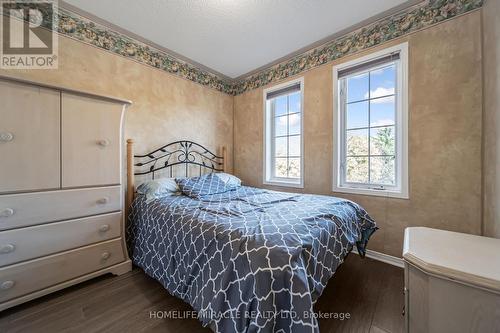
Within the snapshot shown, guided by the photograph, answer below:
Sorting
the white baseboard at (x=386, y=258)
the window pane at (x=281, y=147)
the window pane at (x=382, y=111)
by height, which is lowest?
the white baseboard at (x=386, y=258)

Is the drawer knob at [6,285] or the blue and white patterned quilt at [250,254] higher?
the blue and white patterned quilt at [250,254]

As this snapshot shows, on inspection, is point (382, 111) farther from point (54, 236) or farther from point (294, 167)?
point (54, 236)

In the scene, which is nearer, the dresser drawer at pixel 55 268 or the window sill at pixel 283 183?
the dresser drawer at pixel 55 268

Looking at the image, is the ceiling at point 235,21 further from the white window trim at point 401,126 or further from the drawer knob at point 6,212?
the drawer knob at point 6,212

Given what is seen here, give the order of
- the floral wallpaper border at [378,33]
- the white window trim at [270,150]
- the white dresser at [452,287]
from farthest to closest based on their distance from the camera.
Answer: the white window trim at [270,150], the floral wallpaper border at [378,33], the white dresser at [452,287]

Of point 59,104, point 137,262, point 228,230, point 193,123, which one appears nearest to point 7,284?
point 137,262

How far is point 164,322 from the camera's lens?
4.10 feet

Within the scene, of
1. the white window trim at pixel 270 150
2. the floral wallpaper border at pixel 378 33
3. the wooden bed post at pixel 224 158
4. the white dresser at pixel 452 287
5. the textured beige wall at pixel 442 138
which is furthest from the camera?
the wooden bed post at pixel 224 158

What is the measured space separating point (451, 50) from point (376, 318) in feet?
7.41

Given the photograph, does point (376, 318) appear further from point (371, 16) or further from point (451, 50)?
point (371, 16)

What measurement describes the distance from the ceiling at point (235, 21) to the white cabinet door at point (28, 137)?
111 centimetres

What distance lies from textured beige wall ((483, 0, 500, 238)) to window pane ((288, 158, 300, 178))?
1734 millimetres

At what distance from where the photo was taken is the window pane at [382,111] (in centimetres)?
204

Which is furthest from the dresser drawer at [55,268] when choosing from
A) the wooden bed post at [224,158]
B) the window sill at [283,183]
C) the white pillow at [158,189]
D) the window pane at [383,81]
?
the window pane at [383,81]
